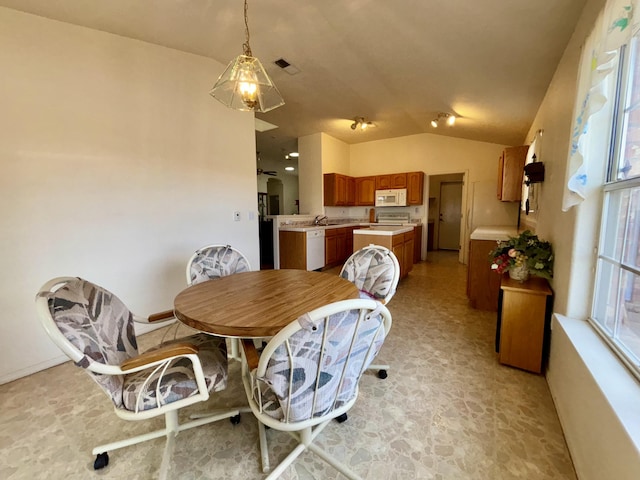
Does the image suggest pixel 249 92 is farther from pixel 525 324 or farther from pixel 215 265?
pixel 525 324

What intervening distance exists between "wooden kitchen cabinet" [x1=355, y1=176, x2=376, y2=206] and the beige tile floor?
4568mm

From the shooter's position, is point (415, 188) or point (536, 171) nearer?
point (536, 171)

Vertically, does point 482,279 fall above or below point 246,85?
below

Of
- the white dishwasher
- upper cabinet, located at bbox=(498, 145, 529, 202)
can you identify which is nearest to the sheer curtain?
upper cabinet, located at bbox=(498, 145, 529, 202)

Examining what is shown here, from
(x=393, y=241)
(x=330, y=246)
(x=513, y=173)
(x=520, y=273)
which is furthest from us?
(x=330, y=246)

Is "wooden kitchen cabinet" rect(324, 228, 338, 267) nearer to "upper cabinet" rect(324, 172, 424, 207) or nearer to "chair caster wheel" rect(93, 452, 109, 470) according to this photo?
"upper cabinet" rect(324, 172, 424, 207)

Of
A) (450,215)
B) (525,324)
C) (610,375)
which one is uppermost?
(450,215)

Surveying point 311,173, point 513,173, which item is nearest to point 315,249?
point 311,173

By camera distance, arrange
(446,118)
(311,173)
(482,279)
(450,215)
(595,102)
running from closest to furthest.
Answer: (595,102), (482,279), (446,118), (311,173), (450,215)

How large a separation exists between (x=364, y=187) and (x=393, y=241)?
2.76 meters

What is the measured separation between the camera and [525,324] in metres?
1.87

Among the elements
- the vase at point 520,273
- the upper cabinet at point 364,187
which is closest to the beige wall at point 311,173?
the upper cabinet at point 364,187

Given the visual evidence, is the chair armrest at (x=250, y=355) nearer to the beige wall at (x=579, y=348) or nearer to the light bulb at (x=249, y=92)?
the beige wall at (x=579, y=348)

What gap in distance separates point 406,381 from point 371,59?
293 centimetres
